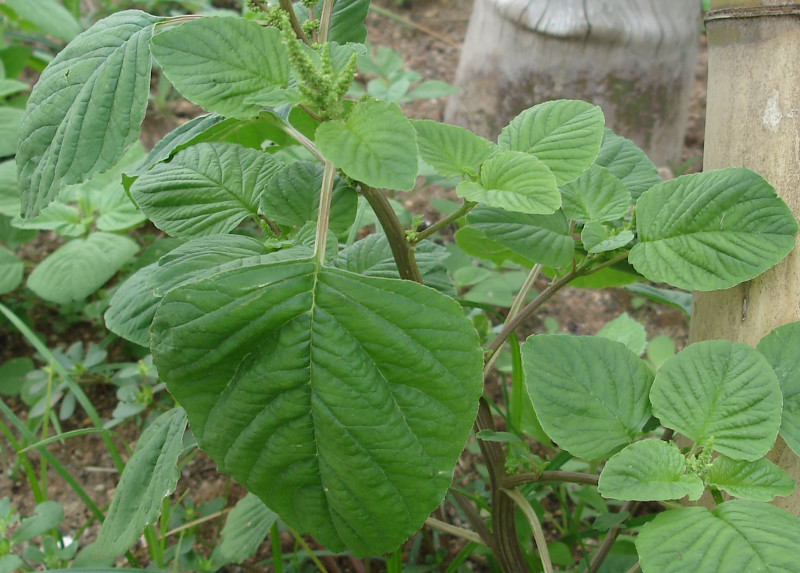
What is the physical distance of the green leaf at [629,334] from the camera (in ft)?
3.67

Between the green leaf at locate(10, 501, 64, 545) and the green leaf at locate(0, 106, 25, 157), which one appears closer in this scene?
the green leaf at locate(10, 501, 64, 545)

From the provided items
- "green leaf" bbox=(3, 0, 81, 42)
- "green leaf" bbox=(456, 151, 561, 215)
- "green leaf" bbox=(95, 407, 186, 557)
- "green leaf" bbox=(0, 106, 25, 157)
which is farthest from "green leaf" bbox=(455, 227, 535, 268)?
"green leaf" bbox=(3, 0, 81, 42)

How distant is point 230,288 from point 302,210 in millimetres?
239

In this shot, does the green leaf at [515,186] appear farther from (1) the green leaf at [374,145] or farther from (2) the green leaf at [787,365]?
(2) the green leaf at [787,365]

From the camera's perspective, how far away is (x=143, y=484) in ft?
3.04

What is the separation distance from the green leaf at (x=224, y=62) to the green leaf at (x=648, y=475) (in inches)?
20.3

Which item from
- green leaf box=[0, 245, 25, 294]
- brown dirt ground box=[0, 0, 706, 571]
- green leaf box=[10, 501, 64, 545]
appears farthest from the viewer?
green leaf box=[0, 245, 25, 294]

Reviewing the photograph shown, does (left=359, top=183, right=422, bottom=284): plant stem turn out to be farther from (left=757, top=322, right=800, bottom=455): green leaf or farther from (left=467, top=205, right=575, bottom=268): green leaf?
(left=757, top=322, right=800, bottom=455): green leaf

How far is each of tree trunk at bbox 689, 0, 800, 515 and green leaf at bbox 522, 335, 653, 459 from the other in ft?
0.55

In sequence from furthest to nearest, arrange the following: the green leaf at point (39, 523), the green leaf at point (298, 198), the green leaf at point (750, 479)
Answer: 1. the green leaf at point (39, 523)
2. the green leaf at point (298, 198)
3. the green leaf at point (750, 479)

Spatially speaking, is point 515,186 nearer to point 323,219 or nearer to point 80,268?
point 323,219

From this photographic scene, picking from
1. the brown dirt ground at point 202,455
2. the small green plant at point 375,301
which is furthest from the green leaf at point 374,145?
the brown dirt ground at point 202,455

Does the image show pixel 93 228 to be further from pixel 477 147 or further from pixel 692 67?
pixel 692 67

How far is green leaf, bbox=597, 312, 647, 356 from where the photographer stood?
1.12 meters
